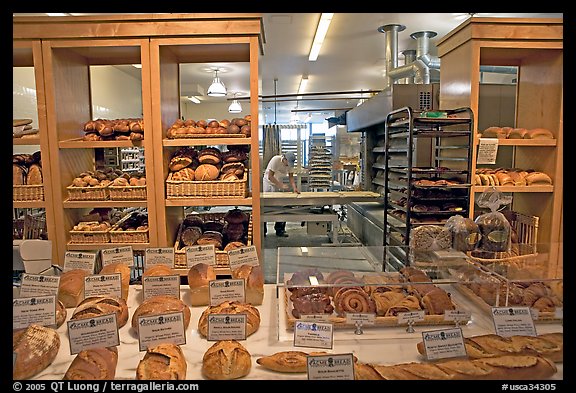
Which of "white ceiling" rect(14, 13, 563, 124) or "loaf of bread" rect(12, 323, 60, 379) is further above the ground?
"white ceiling" rect(14, 13, 563, 124)

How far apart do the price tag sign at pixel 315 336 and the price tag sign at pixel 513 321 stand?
50 centimetres

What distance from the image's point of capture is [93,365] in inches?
39.5

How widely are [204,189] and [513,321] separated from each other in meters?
1.57

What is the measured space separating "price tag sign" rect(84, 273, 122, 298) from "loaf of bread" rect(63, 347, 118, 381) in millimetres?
401

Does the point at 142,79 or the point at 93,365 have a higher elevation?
the point at 142,79

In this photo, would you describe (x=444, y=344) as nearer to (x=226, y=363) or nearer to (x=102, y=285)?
(x=226, y=363)

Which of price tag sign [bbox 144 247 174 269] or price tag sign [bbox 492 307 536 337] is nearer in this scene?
price tag sign [bbox 492 307 536 337]

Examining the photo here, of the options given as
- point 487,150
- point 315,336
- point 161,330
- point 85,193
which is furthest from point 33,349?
point 487,150

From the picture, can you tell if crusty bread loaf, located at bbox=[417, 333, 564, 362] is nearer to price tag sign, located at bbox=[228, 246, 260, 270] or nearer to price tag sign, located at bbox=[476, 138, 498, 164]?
price tag sign, located at bbox=[228, 246, 260, 270]

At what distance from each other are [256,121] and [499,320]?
1.45 meters

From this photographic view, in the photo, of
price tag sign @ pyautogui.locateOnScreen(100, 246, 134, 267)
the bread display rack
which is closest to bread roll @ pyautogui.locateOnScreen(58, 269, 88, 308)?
price tag sign @ pyautogui.locateOnScreen(100, 246, 134, 267)

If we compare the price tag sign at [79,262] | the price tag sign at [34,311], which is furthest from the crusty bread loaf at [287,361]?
the price tag sign at [79,262]

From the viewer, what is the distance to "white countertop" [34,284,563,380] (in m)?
1.08
